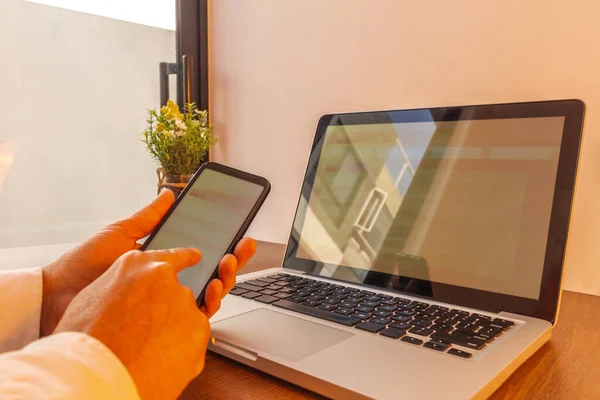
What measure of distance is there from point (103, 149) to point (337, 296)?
0.85m

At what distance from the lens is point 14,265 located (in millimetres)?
847

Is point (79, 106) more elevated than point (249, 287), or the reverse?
point (79, 106)

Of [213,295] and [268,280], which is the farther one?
[268,280]

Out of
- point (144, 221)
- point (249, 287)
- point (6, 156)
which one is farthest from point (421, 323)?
point (6, 156)

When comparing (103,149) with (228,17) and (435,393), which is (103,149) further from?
(435,393)

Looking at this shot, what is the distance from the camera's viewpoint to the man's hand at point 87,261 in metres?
0.50

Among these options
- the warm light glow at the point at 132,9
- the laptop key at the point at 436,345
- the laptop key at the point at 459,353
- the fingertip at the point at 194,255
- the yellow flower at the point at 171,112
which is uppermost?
the warm light glow at the point at 132,9

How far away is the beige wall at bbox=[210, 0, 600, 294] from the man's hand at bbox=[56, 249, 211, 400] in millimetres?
613

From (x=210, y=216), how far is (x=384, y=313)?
0.24 meters

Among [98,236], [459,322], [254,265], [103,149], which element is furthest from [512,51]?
[103,149]

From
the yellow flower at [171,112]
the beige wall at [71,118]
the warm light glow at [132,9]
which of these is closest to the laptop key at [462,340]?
the yellow flower at [171,112]

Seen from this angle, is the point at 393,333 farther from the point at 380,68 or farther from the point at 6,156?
the point at 6,156

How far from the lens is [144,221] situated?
1.79 ft

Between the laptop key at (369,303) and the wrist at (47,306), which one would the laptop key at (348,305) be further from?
the wrist at (47,306)
